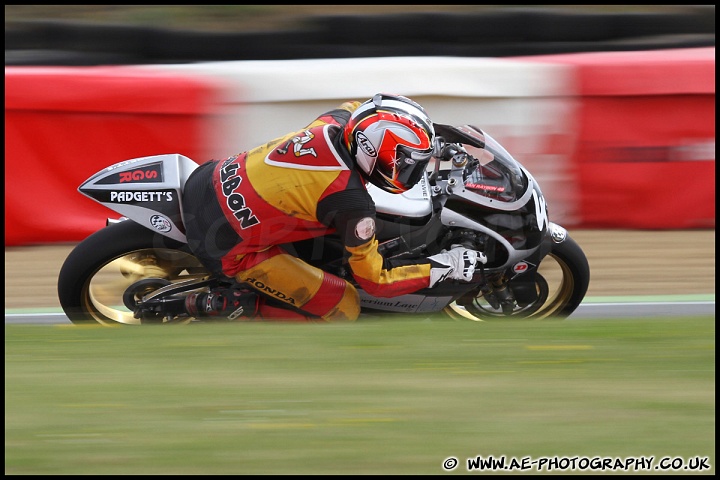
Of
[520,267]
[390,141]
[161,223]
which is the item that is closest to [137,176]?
[161,223]

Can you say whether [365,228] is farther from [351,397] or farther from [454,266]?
[351,397]

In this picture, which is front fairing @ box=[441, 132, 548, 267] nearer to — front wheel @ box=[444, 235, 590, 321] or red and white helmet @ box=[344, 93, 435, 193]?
front wheel @ box=[444, 235, 590, 321]

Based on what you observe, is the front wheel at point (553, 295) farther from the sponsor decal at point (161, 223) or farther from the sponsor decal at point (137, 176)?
the sponsor decal at point (137, 176)

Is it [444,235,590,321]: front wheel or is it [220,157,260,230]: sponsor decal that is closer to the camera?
[220,157,260,230]: sponsor decal

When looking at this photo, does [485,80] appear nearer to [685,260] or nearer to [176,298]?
[685,260]

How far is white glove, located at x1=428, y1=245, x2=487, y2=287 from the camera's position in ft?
16.8

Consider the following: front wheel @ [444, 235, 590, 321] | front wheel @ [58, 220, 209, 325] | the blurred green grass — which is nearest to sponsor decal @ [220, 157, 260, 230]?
front wheel @ [58, 220, 209, 325]

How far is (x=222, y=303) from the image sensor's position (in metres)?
5.29

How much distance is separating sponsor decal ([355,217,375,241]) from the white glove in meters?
0.50

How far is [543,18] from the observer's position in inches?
356

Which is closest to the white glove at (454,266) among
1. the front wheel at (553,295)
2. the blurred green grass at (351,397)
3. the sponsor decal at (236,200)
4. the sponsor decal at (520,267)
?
the sponsor decal at (520,267)

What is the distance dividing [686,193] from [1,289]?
17.4 feet

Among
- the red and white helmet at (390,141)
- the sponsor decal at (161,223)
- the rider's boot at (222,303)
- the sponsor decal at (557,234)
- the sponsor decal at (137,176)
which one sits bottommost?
the rider's boot at (222,303)

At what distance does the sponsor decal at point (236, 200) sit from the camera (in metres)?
4.96
